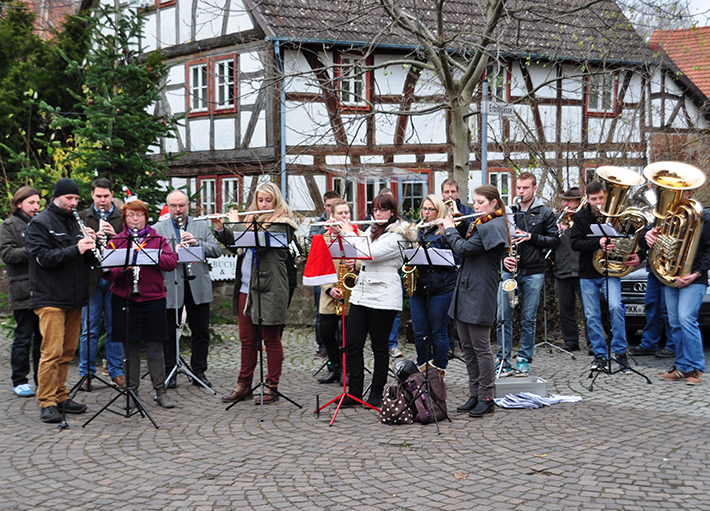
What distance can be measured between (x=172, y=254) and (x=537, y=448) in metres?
3.79

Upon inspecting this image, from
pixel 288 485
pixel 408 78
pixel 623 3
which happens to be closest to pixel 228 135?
pixel 408 78

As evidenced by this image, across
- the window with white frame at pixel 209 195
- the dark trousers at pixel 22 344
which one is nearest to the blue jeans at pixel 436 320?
the dark trousers at pixel 22 344

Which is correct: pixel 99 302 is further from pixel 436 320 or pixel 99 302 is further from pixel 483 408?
pixel 483 408

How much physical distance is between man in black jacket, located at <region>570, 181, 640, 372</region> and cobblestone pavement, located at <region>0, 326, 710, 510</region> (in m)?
0.96

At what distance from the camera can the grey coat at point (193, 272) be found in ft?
25.8

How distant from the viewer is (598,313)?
8625 mm

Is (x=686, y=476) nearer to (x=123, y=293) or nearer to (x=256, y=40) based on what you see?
(x=123, y=293)

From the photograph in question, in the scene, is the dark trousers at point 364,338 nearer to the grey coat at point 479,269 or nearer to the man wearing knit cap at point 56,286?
the grey coat at point 479,269

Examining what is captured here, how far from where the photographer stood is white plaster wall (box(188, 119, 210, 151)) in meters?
19.6

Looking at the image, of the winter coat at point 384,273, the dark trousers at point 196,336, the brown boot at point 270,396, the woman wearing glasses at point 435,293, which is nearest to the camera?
the winter coat at point 384,273

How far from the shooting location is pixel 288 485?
489 centimetres

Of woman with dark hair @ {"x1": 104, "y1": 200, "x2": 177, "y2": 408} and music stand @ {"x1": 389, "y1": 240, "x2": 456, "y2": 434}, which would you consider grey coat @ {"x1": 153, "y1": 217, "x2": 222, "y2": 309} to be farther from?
music stand @ {"x1": 389, "y1": 240, "x2": 456, "y2": 434}

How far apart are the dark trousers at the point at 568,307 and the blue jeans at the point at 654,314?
0.92 metres

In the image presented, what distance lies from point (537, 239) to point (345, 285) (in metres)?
2.43
